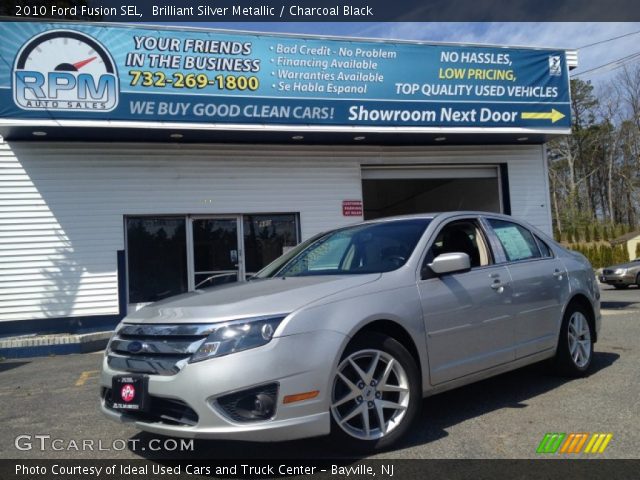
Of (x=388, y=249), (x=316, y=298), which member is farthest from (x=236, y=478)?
(x=388, y=249)

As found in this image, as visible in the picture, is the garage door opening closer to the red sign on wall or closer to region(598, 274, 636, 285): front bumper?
the red sign on wall

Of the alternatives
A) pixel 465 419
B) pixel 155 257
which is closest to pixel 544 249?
pixel 465 419

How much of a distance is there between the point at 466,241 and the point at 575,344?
5.47ft

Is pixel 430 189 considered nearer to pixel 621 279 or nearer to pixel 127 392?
pixel 621 279

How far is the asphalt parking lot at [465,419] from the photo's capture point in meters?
3.83

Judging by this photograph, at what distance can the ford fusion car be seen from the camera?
329 cm

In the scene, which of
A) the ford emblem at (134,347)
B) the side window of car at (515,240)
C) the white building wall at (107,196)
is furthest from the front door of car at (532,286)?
the white building wall at (107,196)

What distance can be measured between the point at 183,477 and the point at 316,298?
1.35 m

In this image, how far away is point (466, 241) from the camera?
16.3 ft

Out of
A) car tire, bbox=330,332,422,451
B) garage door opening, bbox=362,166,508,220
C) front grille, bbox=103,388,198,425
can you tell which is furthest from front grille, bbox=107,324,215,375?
garage door opening, bbox=362,166,508,220

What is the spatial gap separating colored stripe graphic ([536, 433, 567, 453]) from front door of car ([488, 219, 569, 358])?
92cm

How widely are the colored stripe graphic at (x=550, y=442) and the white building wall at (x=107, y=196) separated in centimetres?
857

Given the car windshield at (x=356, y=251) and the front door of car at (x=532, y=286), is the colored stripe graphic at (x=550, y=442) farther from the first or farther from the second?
the car windshield at (x=356, y=251)
